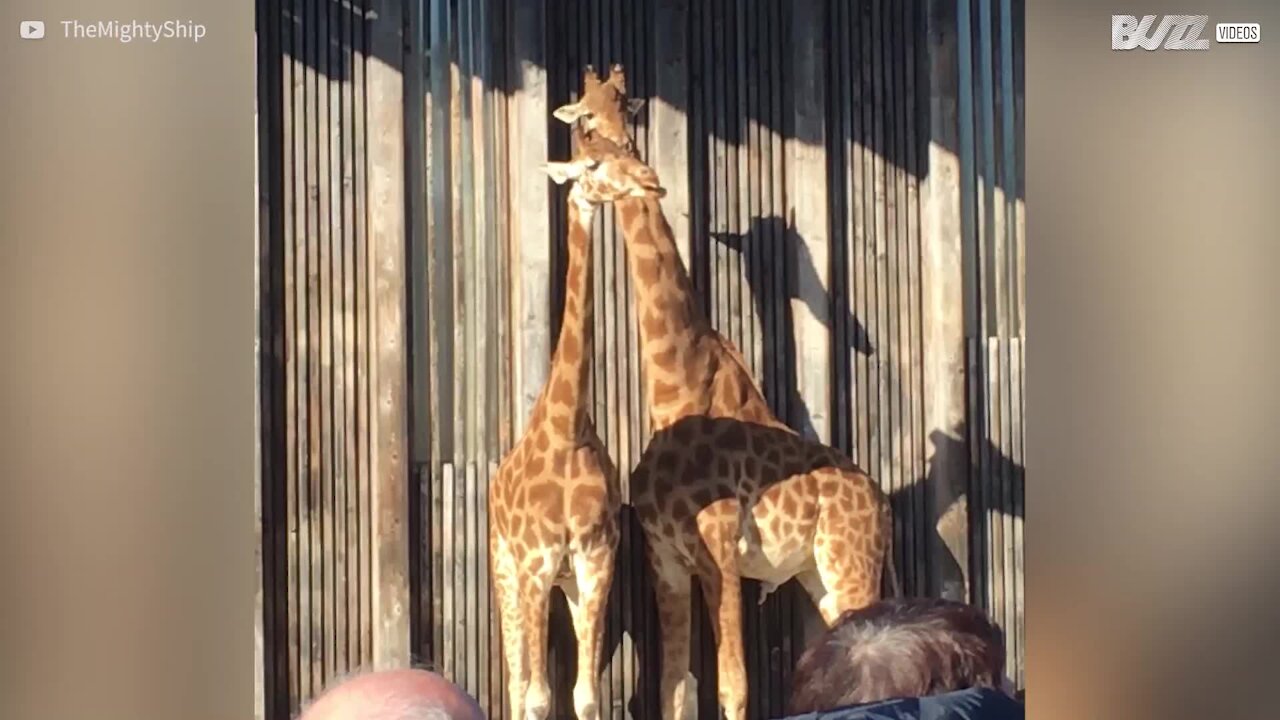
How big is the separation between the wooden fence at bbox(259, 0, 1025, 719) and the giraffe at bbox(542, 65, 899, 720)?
0.07 meters

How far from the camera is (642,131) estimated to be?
150 inches

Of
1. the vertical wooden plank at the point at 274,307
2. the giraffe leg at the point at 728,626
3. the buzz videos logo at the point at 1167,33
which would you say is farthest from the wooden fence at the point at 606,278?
the buzz videos logo at the point at 1167,33

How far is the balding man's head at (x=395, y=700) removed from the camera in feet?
12.0

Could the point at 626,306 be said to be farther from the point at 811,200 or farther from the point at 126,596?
the point at 126,596

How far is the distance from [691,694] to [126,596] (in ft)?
4.64

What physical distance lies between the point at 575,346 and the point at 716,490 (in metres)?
0.50

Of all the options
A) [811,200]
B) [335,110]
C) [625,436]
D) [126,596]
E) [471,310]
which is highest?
[335,110]

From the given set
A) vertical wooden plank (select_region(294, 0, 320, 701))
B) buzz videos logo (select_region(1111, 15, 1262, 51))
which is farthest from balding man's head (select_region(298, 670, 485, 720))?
buzz videos logo (select_region(1111, 15, 1262, 51))

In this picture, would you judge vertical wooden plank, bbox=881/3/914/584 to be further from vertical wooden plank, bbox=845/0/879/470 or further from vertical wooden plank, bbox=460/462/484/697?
vertical wooden plank, bbox=460/462/484/697

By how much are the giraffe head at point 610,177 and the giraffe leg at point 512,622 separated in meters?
0.88

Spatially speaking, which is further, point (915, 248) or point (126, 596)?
point (915, 248)

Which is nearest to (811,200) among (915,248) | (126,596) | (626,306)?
(915,248)

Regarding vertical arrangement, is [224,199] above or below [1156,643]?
above

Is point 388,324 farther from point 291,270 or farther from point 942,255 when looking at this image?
point 942,255
